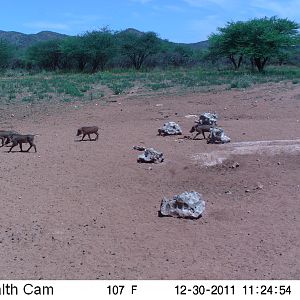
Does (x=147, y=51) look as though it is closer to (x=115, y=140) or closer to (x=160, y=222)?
(x=115, y=140)

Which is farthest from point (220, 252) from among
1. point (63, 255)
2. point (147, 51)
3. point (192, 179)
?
point (147, 51)

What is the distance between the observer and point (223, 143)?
11836mm

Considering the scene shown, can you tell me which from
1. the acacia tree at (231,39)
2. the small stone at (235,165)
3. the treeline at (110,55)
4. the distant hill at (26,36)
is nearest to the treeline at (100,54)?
the treeline at (110,55)

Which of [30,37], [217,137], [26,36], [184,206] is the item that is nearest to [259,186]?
[184,206]

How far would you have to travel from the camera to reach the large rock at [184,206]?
780 cm

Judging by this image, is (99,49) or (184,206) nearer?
(184,206)

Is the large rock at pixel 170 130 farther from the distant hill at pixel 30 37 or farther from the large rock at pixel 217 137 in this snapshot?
the distant hill at pixel 30 37

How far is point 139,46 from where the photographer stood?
192 ft

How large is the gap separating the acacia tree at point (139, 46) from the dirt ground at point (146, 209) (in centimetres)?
4533

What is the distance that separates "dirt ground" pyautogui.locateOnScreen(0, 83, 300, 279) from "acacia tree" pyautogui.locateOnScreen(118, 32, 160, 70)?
45329 millimetres

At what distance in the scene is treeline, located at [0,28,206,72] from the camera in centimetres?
5541

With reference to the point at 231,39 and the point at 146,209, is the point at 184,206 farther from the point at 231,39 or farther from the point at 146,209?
the point at 231,39

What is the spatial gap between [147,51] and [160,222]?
5288 centimetres

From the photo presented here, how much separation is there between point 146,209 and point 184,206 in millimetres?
642
